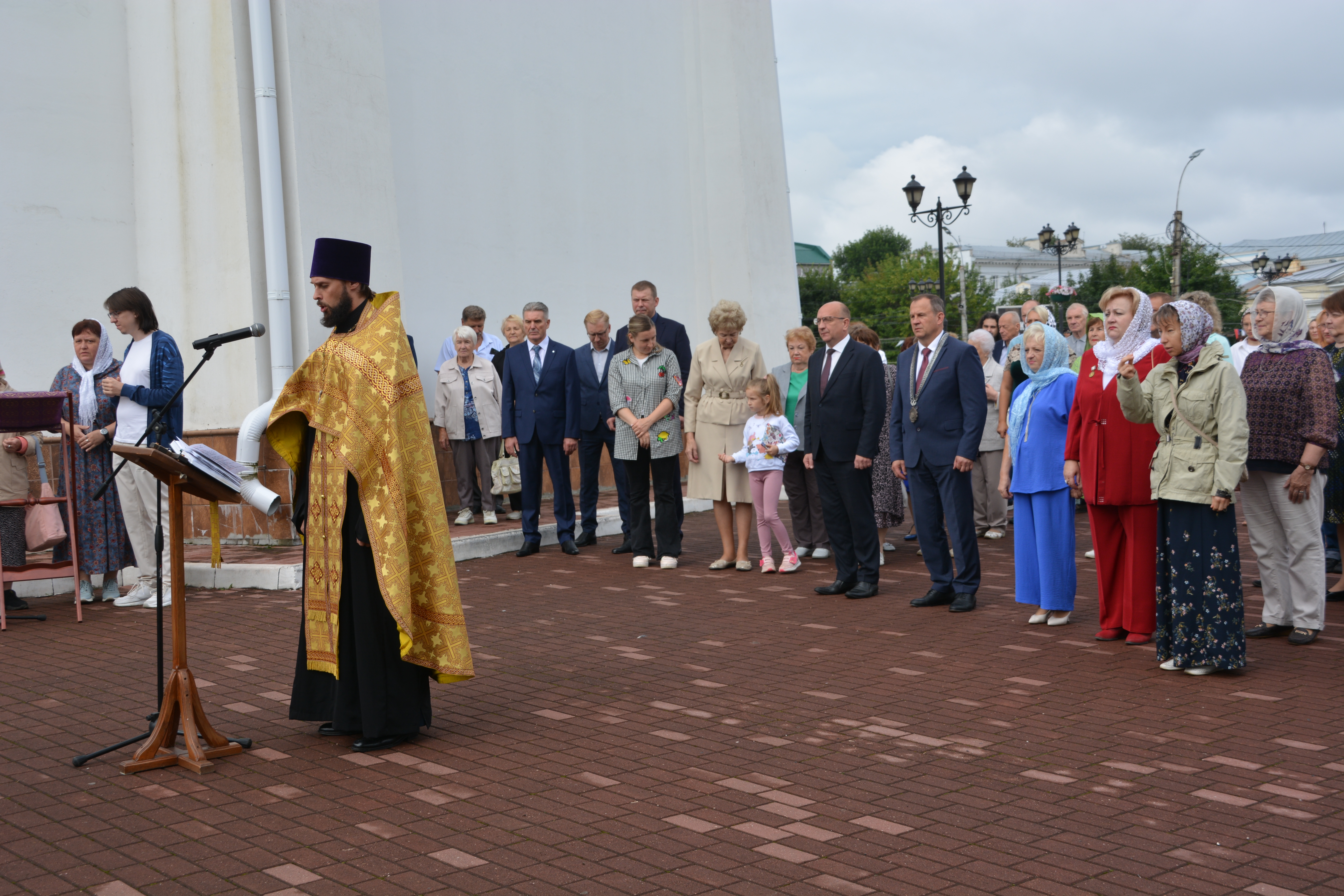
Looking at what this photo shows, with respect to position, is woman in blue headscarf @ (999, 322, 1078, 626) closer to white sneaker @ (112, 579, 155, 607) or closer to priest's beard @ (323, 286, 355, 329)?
priest's beard @ (323, 286, 355, 329)

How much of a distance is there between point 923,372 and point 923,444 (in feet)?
1.65

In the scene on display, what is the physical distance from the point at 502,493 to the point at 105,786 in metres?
→ 7.31

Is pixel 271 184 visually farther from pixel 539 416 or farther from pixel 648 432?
pixel 648 432

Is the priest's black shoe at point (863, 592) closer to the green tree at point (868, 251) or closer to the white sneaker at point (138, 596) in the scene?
the white sneaker at point (138, 596)

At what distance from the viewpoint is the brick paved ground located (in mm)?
3674

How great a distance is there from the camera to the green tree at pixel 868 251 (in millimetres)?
101125

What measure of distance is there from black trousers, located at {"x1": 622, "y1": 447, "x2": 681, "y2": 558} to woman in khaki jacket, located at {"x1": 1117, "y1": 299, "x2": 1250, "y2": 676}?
4.42 metres

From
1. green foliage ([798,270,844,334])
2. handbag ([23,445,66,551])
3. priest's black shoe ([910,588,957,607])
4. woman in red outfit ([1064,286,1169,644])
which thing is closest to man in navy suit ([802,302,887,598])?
priest's black shoe ([910,588,957,607])

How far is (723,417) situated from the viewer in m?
9.66

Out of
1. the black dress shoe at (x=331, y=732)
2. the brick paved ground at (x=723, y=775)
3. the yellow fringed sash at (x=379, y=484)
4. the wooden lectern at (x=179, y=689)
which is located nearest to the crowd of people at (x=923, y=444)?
the brick paved ground at (x=723, y=775)

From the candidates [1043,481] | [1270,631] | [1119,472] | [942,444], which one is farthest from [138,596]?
[1270,631]

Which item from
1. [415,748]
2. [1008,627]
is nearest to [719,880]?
[415,748]

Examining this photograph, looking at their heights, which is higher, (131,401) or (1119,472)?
(131,401)

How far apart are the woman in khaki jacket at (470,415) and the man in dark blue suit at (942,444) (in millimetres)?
5033
